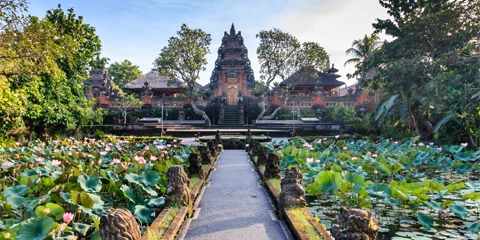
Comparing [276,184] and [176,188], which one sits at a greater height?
[176,188]

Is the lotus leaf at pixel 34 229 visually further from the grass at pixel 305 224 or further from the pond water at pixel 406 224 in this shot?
the pond water at pixel 406 224

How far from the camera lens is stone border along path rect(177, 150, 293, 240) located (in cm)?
381

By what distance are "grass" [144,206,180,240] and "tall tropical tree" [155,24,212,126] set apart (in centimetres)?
2004

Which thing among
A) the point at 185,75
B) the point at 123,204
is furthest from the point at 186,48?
the point at 123,204

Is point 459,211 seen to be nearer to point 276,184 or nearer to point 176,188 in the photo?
point 276,184

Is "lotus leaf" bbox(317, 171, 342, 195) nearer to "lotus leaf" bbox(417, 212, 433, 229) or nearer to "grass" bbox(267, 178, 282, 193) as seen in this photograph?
"lotus leaf" bbox(417, 212, 433, 229)

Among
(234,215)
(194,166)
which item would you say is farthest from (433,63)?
(234,215)

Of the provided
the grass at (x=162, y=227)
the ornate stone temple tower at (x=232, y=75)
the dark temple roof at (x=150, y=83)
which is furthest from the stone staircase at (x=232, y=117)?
the grass at (x=162, y=227)

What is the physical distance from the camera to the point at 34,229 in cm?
266

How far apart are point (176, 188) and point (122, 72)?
4098 centimetres

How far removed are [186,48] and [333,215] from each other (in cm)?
2150

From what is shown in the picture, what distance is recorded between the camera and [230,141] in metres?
15.1

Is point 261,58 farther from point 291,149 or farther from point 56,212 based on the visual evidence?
point 56,212

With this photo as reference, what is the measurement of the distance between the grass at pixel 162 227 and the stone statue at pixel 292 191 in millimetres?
1332
